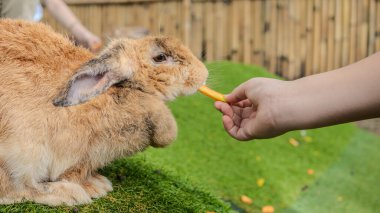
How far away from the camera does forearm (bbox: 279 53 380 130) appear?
5.52 feet

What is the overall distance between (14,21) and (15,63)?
0.30 meters

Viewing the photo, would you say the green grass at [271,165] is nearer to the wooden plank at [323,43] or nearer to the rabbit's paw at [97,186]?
the rabbit's paw at [97,186]

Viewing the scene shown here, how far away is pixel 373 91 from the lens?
1.66 metres

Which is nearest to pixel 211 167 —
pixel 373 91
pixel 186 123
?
pixel 186 123

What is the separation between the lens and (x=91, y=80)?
2270mm

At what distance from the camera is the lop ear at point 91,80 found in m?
2.17

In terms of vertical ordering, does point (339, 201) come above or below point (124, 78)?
below

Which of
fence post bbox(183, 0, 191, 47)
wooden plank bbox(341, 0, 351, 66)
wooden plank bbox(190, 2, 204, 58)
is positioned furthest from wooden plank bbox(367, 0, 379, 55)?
fence post bbox(183, 0, 191, 47)

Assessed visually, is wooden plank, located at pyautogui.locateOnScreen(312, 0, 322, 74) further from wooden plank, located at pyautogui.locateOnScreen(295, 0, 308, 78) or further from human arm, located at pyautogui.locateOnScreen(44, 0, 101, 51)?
human arm, located at pyautogui.locateOnScreen(44, 0, 101, 51)

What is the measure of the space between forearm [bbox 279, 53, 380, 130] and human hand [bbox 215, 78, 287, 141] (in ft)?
0.14

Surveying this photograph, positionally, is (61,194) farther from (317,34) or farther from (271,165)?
(317,34)

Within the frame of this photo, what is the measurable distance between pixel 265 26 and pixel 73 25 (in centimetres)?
542

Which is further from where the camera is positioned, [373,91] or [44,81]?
[44,81]

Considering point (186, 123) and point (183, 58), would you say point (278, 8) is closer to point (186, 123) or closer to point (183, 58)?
point (186, 123)
